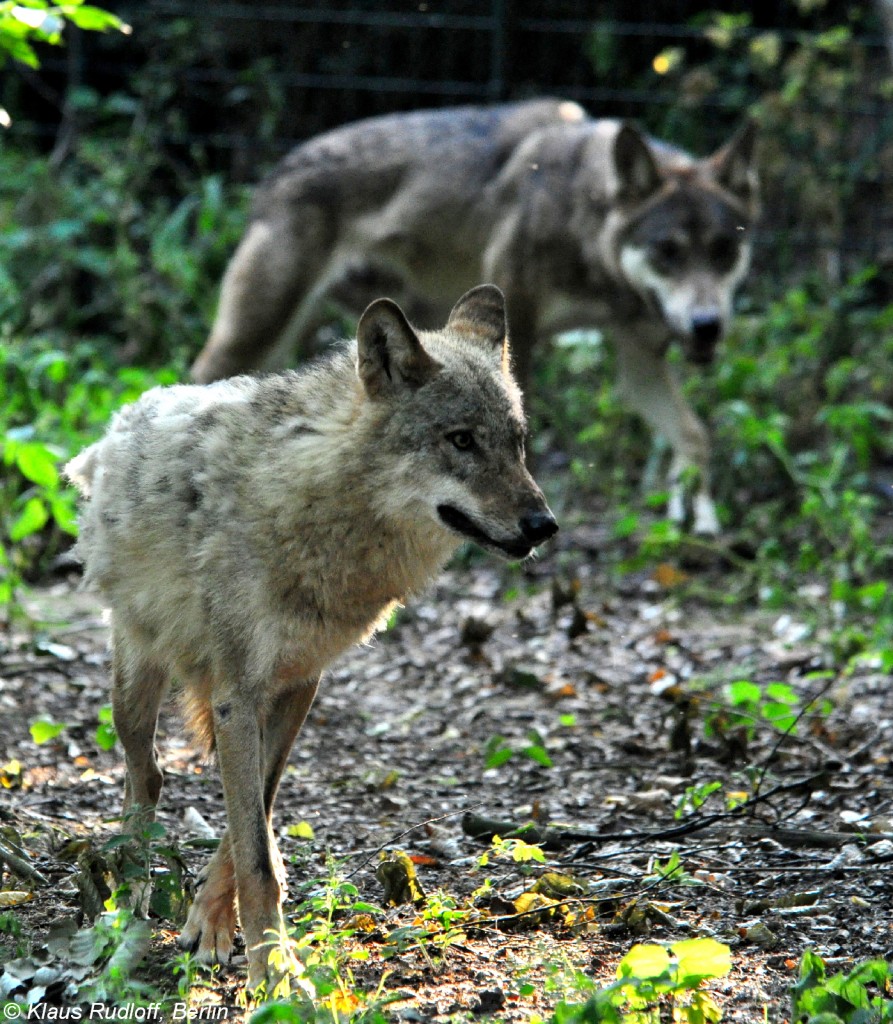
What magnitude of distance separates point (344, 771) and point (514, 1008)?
195 centimetres

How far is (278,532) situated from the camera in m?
3.33

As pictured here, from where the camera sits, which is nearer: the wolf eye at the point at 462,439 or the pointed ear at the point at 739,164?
the wolf eye at the point at 462,439

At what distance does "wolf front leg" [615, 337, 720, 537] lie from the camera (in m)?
7.99

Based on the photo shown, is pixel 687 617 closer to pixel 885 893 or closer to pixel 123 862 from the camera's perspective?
pixel 885 893

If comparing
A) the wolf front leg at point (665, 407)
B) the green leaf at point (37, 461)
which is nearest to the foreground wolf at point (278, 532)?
the green leaf at point (37, 461)

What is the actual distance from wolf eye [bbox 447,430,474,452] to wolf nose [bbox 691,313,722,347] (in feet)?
15.1

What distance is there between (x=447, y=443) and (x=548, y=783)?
170 centimetres

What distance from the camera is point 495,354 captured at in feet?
12.3

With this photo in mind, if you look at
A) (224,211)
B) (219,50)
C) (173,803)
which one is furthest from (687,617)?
(219,50)

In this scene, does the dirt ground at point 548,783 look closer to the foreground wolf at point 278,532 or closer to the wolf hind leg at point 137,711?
the wolf hind leg at point 137,711

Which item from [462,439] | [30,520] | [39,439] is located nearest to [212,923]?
[462,439]

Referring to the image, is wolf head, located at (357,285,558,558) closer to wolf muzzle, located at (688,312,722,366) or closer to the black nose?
the black nose

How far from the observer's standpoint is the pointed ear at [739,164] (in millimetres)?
8062

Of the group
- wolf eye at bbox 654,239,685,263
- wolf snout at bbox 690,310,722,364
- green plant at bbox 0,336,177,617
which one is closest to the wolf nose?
wolf snout at bbox 690,310,722,364
